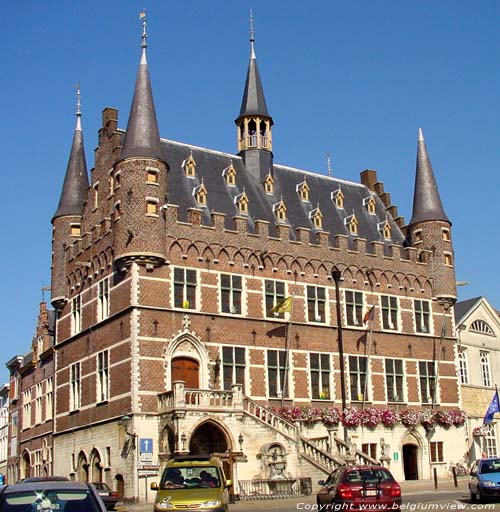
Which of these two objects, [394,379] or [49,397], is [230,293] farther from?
[49,397]

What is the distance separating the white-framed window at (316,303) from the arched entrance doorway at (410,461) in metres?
7.77

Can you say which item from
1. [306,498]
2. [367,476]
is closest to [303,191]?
[306,498]

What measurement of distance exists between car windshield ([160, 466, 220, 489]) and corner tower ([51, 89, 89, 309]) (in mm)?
24539

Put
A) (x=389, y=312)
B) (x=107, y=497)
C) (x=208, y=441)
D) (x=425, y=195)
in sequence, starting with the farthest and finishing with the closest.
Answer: (x=425, y=195)
(x=389, y=312)
(x=208, y=441)
(x=107, y=497)

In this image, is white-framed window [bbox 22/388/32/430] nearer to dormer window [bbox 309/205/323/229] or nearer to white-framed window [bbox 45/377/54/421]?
white-framed window [bbox 45/377/54/421]

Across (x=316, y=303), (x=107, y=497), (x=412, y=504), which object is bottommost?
(x=412, y=504)

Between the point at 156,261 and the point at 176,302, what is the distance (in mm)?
2031

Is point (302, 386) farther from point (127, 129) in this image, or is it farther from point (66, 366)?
point (127, 129)

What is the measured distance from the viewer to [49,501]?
31.7 ft

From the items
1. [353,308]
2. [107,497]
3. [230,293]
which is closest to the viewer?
[107,497]

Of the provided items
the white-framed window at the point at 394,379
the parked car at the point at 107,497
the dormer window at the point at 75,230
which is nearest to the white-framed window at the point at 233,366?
the white-framed window at the point at 394,379

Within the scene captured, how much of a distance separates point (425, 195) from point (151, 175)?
640 inches

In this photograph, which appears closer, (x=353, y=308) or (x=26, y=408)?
(x=353, y=308)

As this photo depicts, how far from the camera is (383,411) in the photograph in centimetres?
4006
